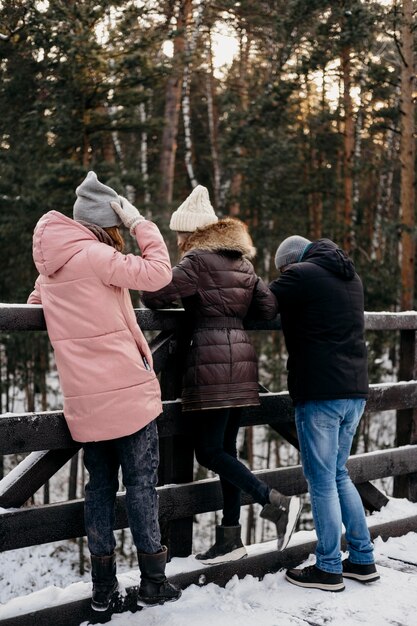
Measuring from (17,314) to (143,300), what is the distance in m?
0.72

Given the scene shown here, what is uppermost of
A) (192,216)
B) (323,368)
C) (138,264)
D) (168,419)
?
(192,216)

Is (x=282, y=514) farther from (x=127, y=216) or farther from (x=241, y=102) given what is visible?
(x=241, y=102)

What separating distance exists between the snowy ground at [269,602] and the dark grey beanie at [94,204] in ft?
5.49

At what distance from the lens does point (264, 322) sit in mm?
4238

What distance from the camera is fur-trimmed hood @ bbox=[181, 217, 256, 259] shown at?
3803 mm

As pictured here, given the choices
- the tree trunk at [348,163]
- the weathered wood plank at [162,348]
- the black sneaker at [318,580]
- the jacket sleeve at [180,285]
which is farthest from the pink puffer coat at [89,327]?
the tree trunk at [348,163]

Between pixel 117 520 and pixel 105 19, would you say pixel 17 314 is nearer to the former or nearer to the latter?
pixel 117 520

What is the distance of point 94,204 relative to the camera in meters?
3.37

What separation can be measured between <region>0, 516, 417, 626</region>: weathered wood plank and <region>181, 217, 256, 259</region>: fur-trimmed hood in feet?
5.29

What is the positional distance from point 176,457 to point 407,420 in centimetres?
218

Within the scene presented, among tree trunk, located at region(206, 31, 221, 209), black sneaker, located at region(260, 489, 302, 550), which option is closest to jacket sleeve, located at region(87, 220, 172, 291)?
black sneaker, located at region(260, 489, 302, 550)

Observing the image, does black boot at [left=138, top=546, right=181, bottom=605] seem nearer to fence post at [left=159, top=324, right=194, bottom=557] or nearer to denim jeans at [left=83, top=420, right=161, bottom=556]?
denim jeans at [left=83, top=420, right=161, bottom=556]

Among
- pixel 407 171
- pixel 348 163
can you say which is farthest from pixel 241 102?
pixel 407 171

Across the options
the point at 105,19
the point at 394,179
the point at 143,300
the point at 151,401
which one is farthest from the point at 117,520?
the point at 394,179
